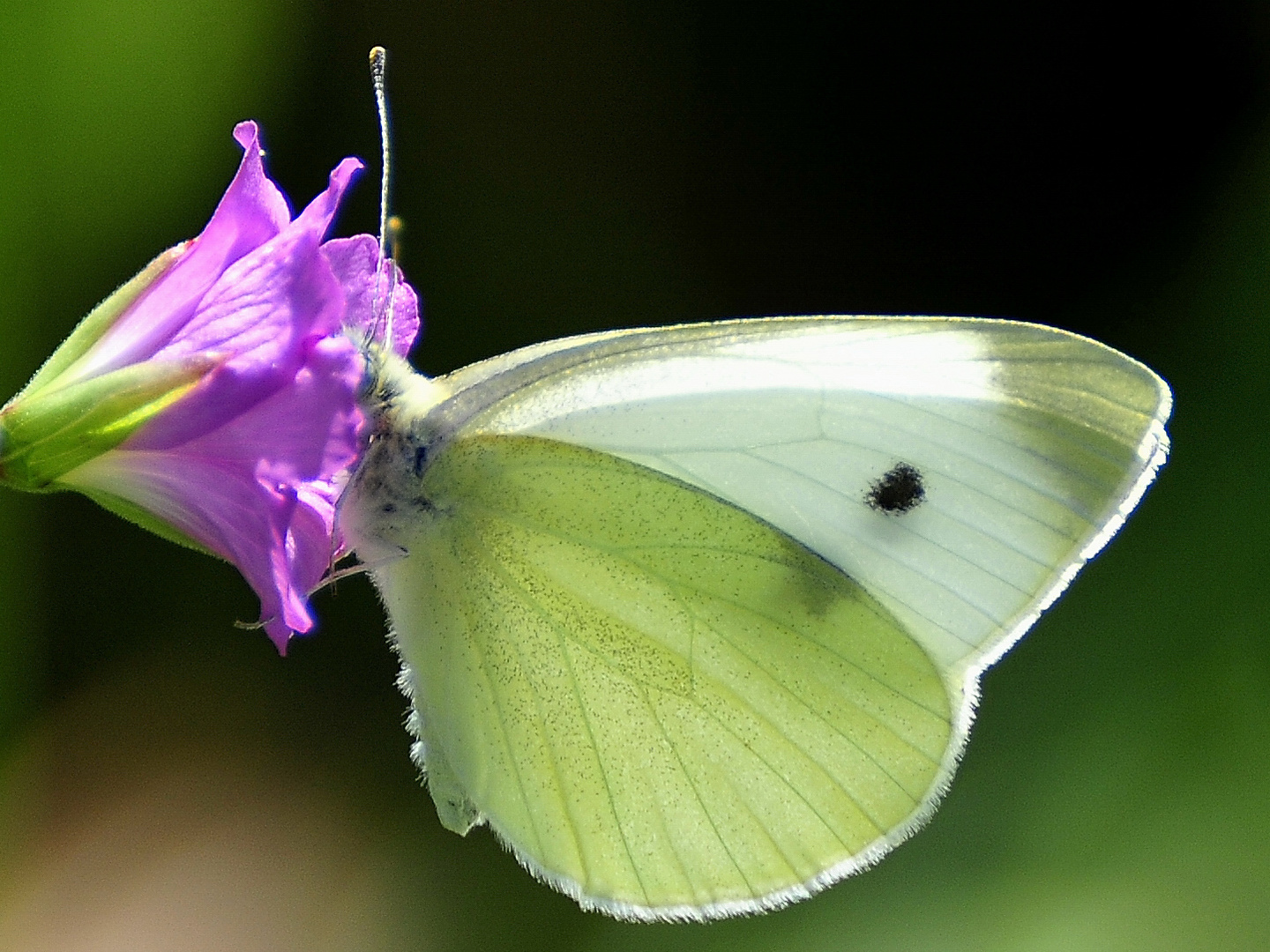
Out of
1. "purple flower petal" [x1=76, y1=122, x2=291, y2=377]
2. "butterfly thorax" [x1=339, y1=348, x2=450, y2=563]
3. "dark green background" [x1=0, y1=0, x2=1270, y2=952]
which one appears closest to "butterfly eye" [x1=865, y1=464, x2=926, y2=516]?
"butterfly thorax" [x1=339, y1=348, x2=450, y2=563]

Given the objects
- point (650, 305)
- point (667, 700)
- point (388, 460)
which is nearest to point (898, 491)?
point (667, 700)

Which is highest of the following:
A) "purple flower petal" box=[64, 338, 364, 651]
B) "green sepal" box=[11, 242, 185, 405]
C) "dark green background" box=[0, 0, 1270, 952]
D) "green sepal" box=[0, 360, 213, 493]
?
"green sepal" box=[11, 242, 185, 405]

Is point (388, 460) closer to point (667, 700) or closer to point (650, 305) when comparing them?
point (667, 700)

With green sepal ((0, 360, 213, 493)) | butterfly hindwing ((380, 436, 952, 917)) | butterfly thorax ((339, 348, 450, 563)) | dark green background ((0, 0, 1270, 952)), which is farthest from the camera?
dark green background ((0, 0, 1270, 952))

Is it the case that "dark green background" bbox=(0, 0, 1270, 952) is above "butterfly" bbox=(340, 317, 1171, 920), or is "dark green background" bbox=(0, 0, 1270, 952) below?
below

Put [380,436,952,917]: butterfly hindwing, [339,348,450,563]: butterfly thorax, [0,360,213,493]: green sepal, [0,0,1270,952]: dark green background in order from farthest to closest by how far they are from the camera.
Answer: [0,0,1270,952]: dark green background, [380,436,952,917]: butterfly hindwing, [339,348,450,563]: butterfly thorax, [0,360,213,493]: green sepal

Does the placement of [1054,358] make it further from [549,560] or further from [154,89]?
[154,89]

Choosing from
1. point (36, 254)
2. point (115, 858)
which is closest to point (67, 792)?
point (115, 858)

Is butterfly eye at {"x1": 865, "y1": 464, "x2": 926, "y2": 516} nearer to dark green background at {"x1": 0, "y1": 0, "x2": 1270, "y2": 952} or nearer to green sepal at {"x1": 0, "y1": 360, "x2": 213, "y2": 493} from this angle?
green sepal at {"x1": 0, "y1": 360, "x2": 213, "y2": 493}
